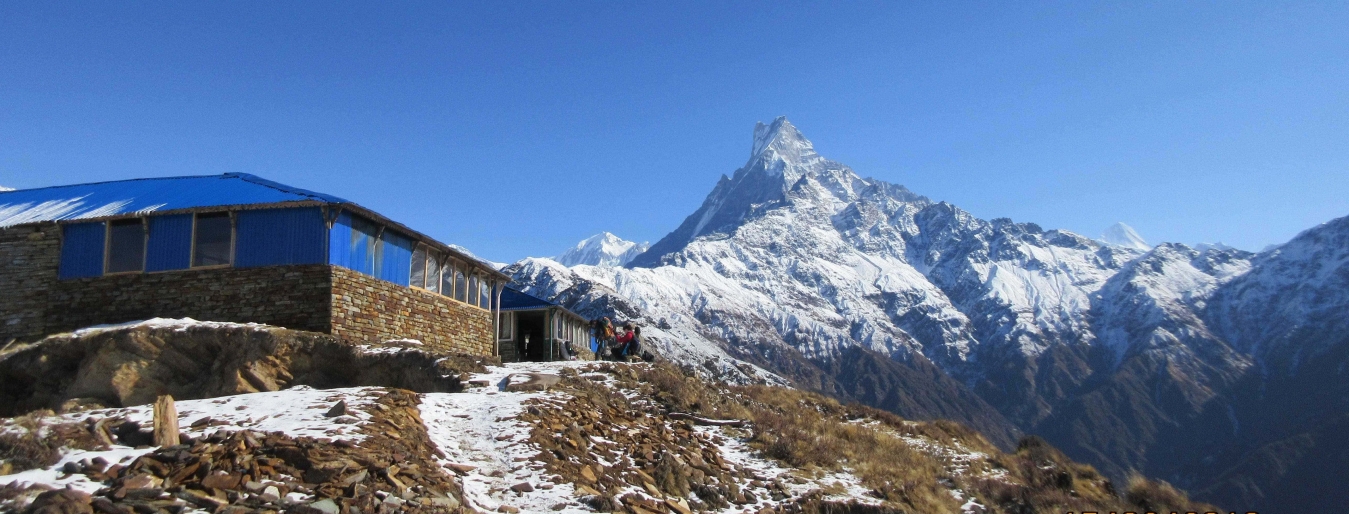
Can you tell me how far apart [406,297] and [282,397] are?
37.4ft

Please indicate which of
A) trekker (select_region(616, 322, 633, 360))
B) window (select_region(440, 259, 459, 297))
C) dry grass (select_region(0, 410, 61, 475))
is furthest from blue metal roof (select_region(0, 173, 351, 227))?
dry grass (select_region(0, 410, 61, 475))

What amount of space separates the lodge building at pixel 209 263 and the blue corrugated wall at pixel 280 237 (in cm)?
3

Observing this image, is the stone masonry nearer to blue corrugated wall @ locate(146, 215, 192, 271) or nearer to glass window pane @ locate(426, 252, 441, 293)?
blue corrugated wall @ locate(146, 215, 192, 271)

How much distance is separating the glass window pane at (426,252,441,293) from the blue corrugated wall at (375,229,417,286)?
1.34 metres

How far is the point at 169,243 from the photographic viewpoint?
24.0 meters

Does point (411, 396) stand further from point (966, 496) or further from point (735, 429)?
point (966, 496)

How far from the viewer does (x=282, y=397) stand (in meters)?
15.1

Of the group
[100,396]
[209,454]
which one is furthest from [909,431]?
[100,396]

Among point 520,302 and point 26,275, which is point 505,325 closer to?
point 520,302

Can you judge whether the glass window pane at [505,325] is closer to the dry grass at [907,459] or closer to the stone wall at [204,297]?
the dry grass at [907,459]

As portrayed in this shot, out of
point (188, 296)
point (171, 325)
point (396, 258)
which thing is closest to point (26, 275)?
point (188, 296)

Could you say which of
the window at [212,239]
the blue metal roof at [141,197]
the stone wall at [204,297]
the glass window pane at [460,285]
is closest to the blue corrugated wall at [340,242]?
the stone wall at [204,297]

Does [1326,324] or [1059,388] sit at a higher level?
[1326,324]

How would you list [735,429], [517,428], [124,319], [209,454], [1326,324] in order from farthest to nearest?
[1326,324] < [124,319] < [735,429] < [517,428] < [209,454]
